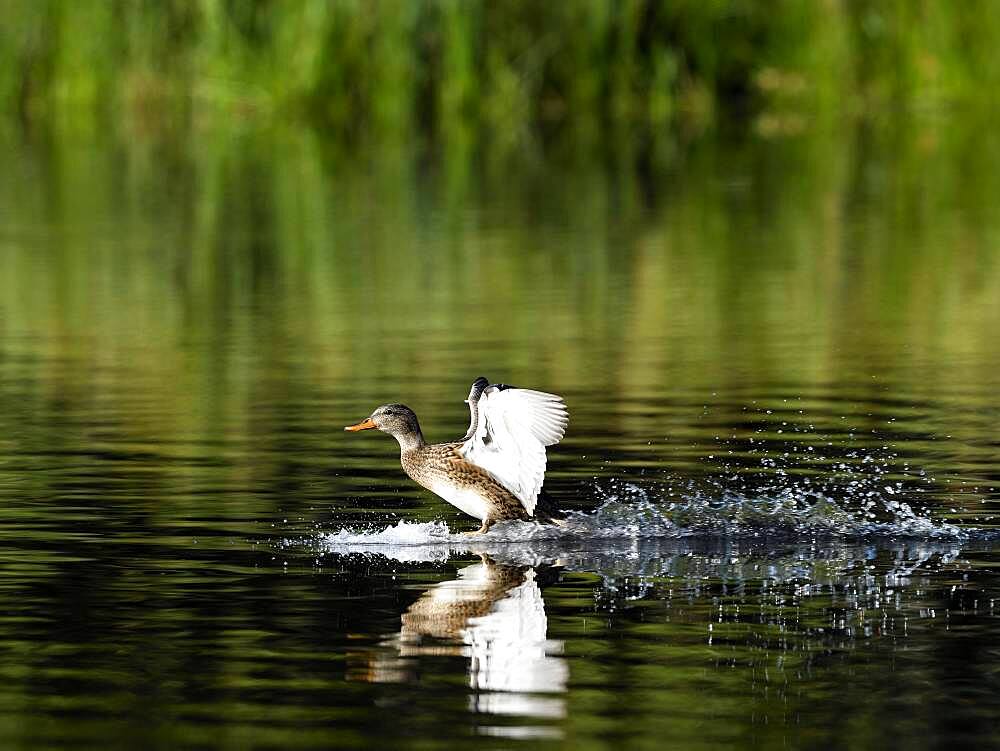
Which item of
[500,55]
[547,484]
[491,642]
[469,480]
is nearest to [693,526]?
[469,480]

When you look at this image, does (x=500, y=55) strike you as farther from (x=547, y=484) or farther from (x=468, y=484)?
(x=468, y=484)

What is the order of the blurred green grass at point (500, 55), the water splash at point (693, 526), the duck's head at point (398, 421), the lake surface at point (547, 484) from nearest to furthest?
the lake surface at point (547, 484) → the water splash at point (693, 526) → the duck's head at point (398, 421) → the blurred green grass at point (500, 55)

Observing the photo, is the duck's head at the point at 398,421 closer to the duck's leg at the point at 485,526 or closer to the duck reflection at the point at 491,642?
the duck's leg at the point at 485,526

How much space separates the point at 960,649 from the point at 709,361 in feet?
24.4

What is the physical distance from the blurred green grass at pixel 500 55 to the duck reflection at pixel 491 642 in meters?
23.6

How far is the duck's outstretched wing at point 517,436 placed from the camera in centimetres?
966

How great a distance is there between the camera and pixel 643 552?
31.0 feet

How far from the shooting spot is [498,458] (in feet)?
32.3

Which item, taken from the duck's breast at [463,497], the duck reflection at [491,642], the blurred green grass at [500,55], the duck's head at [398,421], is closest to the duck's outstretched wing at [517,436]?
the duck's breast at [463,497]

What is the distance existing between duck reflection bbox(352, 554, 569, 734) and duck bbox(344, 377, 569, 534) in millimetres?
655

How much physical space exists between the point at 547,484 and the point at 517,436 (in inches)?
42.8

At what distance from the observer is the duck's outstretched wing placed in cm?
966

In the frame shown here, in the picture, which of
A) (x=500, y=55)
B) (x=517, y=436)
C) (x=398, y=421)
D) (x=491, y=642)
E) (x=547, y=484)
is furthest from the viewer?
(x=500, y=55)

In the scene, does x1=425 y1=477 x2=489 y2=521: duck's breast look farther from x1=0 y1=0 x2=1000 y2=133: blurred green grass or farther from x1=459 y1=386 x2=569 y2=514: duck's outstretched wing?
x1=0 y1=0 x2=1000 y2=133: blurred green grass
